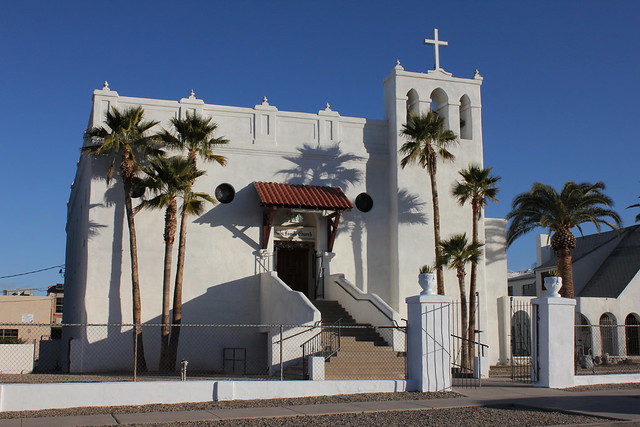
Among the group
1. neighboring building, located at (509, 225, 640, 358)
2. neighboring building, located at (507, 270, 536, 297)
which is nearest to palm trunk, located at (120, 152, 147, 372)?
neighboring building, located at (509, 225, 640, 358)

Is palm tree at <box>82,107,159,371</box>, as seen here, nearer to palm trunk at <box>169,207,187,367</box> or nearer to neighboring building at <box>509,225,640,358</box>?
palm trunk at <box>169,207,187,367</box>

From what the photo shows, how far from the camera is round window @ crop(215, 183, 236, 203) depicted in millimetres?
28266

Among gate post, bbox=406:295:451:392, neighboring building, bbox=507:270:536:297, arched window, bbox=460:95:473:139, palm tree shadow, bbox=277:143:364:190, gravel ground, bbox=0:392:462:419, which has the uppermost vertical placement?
arched window, bbox=460:95:473:139

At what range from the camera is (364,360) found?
71.2 feet

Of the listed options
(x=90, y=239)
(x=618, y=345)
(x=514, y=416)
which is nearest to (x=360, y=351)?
(x=514, y=416)

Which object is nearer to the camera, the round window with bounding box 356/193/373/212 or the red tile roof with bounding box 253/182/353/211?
the red tile roof with bounding box 253/182/353/211

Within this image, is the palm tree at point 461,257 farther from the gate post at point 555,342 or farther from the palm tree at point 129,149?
the palm tree at point 129,149

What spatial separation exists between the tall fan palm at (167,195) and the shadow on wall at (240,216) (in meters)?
2.26

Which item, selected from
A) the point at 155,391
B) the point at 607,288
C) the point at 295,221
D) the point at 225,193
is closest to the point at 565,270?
the point at 607,288

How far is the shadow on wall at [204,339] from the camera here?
2581cm

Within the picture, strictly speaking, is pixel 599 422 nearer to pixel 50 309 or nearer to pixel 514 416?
pixel 514 416

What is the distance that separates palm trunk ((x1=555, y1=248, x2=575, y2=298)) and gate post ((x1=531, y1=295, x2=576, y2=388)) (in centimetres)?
1364

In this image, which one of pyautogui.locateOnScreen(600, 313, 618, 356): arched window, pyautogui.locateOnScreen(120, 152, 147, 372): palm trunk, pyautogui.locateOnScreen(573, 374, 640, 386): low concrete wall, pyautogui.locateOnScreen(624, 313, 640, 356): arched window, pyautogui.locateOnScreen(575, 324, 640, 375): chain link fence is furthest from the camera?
pyautogui.locateOnScreen(624, 313, 640, 356): arched window

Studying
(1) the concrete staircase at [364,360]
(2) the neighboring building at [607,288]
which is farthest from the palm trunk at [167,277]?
(2) the neighboring building at [607,288]
